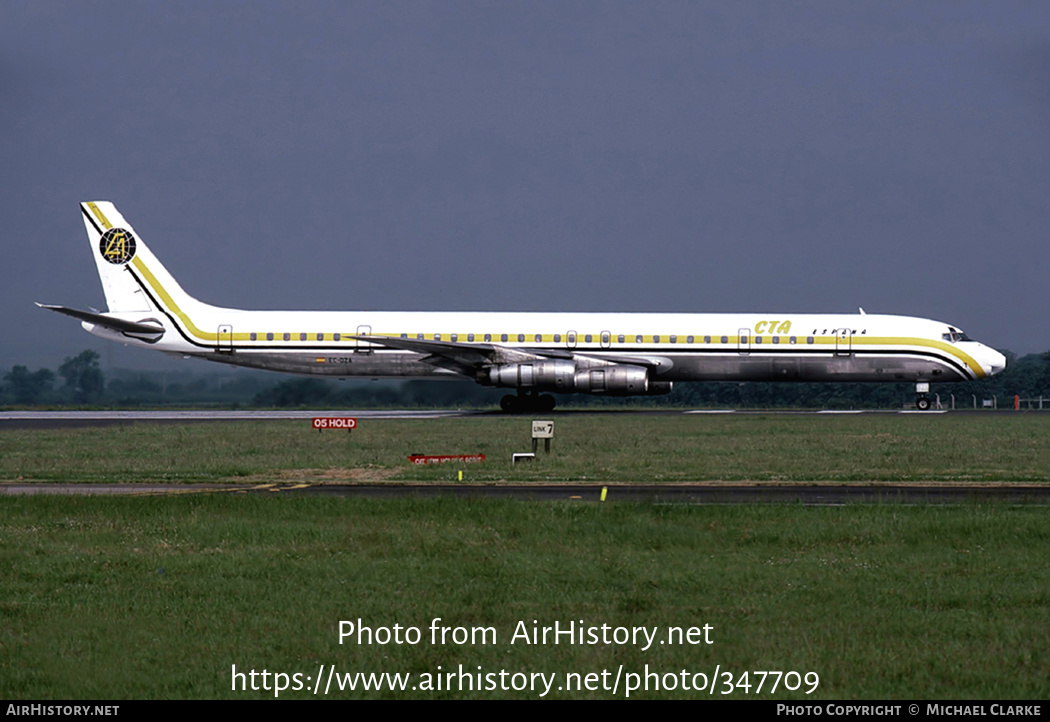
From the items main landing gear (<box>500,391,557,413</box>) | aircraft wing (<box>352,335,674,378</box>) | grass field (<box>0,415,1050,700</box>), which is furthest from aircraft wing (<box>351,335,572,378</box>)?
grass field (<box>0,415,1050,700</box>)

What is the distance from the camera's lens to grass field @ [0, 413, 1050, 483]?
2505cm

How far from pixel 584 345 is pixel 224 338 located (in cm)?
1636

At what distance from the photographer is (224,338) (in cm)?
5288

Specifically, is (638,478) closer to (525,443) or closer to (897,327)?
(525,443)

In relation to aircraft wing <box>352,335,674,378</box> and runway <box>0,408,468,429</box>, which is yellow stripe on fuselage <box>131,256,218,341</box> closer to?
runway <box>0,408,468,429</box>

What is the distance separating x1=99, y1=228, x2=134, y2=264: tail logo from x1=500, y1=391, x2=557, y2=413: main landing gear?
1942 cm

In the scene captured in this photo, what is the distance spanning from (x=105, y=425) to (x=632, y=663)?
40.2 meters

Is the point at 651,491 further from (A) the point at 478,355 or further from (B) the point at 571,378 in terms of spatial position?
(A) the point at 478,355

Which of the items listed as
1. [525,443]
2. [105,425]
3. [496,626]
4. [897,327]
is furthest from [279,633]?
[897,327]

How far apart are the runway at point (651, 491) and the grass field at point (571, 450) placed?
51.6 inches

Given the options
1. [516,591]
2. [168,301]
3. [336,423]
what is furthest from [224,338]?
[516,591]

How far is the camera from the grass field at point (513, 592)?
9.33 meters

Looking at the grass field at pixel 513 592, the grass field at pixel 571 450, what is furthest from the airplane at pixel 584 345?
the grass field at pixel 513 592

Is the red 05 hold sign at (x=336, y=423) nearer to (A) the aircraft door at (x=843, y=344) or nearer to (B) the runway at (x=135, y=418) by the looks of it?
(B) the runway at (x=135, y=418)
